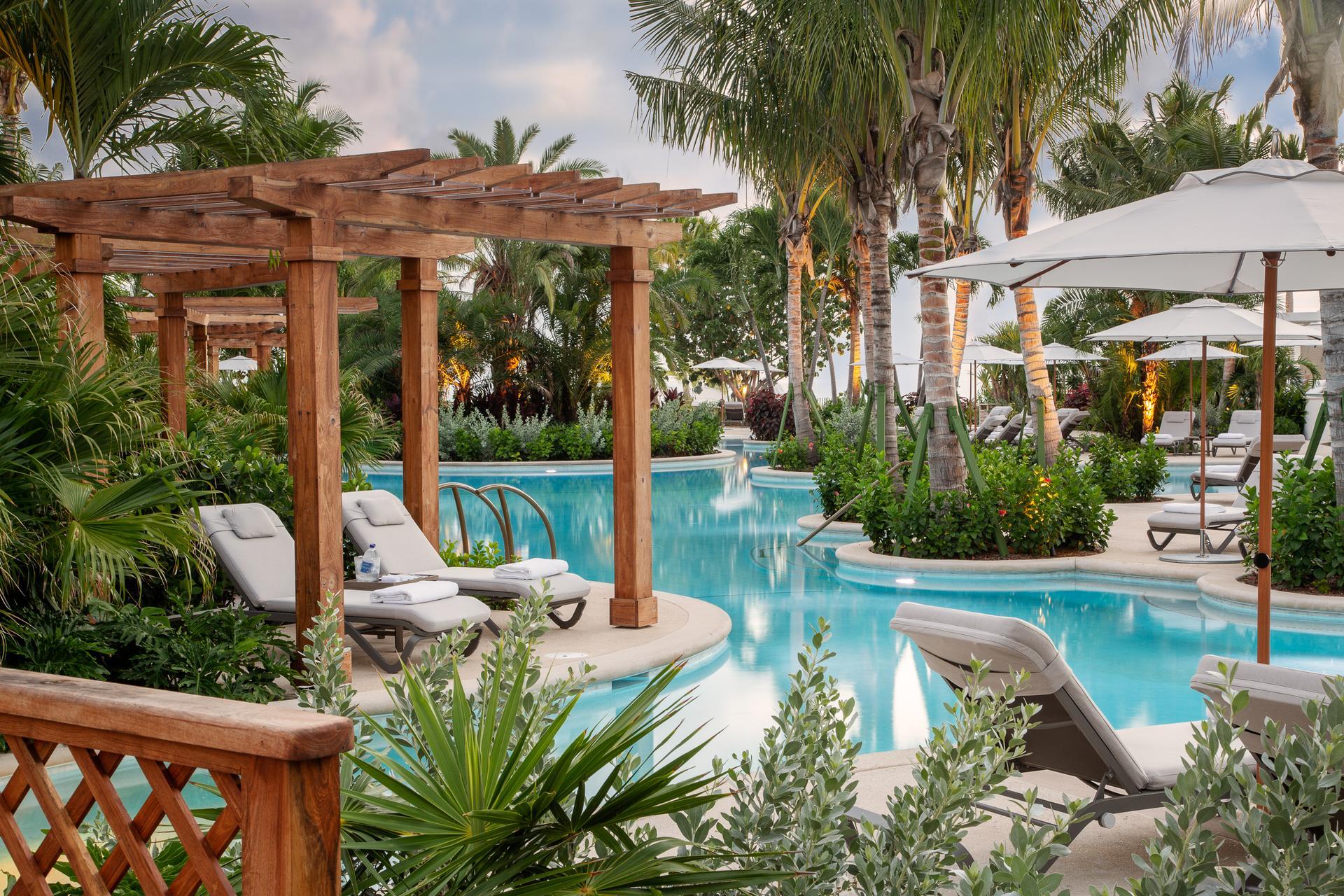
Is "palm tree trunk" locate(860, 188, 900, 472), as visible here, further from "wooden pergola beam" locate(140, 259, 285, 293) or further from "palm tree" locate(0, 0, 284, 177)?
"palm tree" locate(0, 0, 284, 177)

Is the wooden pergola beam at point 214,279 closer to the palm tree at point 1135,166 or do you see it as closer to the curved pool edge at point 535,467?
Result: the curved pool edge at point 535,467

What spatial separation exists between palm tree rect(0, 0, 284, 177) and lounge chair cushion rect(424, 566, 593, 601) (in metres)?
4.24

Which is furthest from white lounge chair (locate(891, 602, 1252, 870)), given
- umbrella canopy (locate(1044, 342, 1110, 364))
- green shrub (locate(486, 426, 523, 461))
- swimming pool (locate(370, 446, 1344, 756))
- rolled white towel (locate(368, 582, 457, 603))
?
green shrub (locate(486, 426, 523, 461))

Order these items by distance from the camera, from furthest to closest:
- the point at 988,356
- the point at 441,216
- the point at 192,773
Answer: the point at 988,356
the point at 441,216
the point at 192,773

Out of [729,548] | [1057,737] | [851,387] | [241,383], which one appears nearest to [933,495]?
[729,548]

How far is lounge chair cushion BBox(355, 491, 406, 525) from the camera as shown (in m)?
9.33

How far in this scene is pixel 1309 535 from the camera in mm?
10070

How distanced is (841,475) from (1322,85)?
280 inches

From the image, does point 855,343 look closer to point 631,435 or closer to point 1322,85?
point 1322,85

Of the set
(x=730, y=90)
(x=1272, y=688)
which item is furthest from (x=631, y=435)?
(x=730, y=90)

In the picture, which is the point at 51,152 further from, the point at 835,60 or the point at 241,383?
the point at 835,60

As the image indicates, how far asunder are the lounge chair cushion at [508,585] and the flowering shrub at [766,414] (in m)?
23.9

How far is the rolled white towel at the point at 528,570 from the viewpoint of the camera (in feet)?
28.9

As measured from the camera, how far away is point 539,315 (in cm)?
3017
